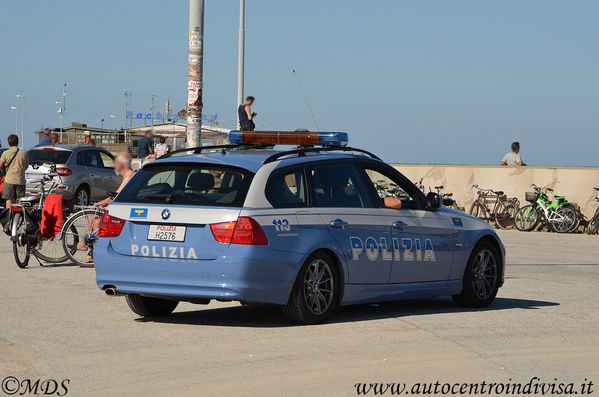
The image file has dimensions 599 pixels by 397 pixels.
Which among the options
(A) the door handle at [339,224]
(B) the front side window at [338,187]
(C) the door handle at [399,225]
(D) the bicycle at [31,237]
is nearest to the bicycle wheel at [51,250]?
(D) the bicycle at [31,237]

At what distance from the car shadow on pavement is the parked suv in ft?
52.3

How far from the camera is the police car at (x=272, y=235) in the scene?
944 centimetres

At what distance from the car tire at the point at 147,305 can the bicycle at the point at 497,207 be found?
19501 millimetres

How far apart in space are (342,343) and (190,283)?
139cm

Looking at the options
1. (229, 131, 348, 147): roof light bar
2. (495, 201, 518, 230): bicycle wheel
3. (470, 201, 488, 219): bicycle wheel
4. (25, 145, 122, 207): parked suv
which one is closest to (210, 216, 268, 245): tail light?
(229, 131, 348, 147): roof light bar

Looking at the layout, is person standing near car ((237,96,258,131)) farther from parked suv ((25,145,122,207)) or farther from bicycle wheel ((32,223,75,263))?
bicycle wheel ((32,223,75,263))

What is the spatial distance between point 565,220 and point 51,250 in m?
15.7

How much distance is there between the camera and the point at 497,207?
2961cm

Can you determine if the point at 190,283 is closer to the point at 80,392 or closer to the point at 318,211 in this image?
the point at 318,211

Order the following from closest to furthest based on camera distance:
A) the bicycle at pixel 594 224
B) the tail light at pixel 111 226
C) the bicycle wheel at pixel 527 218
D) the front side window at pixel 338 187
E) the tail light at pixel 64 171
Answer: the tail light at pixel 111 226 → the front side window at pixel 338 187 → the tail light at pixel 64 171 → the bicycle at pixel 594 224 → the bicycle wheel at pixel 527 218

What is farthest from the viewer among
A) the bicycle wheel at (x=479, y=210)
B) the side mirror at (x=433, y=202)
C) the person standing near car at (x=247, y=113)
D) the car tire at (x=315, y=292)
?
the bicycle wheel at (x=479, y=210)

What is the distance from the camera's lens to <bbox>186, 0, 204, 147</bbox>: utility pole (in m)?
18.1

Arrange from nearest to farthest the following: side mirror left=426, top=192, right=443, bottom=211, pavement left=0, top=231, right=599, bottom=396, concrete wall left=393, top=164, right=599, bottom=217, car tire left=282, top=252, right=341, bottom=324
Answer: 1. pavement left=0, top=231, right=599, bottom=396
2. car tire left=282, top=252, right=341, bottom=324
3. side mirror left=426, top=192, right=443, bottom=211
4. concrete wall left=393, top=164, right=599, bottom=217

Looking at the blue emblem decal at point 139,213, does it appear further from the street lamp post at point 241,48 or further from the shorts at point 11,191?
the street lamp post at point 241,48
